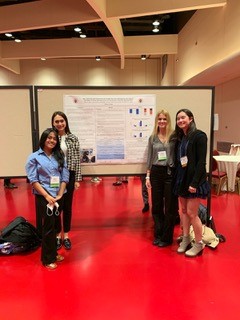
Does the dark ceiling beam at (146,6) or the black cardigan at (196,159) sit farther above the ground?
the dark ceiling beam at (146,6)

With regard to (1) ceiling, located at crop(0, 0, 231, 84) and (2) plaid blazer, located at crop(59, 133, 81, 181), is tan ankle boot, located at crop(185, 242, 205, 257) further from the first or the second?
(1) ceiling, located at crop(0, 0, 231, 84)

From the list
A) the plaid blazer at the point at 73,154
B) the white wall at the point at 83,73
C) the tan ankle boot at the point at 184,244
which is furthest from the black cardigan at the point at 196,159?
the white wall at the point at 83,73

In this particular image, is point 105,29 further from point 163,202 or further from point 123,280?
point 123,280

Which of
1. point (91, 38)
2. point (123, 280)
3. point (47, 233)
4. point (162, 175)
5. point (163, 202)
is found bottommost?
point (123, 280)

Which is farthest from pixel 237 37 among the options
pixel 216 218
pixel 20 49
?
pixel 20 49

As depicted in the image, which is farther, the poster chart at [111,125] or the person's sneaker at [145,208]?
the person's sneaker at [145,208]

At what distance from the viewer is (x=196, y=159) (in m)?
2.45

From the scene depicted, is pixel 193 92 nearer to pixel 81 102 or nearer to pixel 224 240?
pixel 81 102

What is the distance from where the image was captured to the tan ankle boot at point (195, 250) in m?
2.66

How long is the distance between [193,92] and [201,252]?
177 cm

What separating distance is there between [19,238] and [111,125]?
63.5 inches

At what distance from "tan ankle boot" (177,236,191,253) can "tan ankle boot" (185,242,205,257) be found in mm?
71

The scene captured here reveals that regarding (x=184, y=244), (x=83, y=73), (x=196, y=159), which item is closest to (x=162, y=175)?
(x=196, y=159)

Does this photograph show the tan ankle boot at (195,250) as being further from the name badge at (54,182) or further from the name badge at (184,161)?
the name badge at (54,182)
